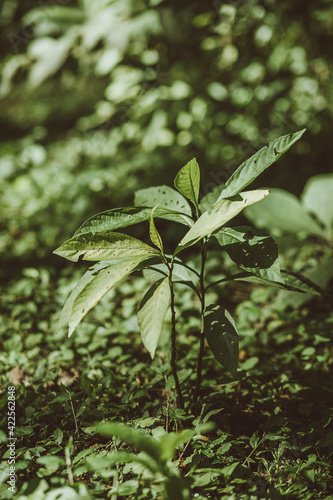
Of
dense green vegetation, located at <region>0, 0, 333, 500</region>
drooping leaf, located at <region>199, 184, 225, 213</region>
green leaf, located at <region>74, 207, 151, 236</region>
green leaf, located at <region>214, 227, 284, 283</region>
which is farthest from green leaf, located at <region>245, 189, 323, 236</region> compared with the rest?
green leaf, located at <region>74, 207, 151, 236</region>

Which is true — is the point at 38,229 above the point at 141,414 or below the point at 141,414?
above

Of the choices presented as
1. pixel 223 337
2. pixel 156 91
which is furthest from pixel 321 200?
pixel 223 337

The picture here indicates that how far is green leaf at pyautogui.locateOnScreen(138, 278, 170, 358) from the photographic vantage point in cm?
Answer: 100

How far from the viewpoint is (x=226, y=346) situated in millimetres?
1097

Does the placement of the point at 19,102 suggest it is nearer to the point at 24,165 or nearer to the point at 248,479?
the point at 24,165

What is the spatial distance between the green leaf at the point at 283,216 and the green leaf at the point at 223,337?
4.08 feet

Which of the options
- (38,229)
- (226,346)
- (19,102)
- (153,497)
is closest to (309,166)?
(38,229)

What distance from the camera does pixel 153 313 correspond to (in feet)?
3.44

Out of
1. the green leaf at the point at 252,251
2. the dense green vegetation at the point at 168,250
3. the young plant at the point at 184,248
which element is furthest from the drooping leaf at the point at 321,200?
the green leaf at the point at 252,251

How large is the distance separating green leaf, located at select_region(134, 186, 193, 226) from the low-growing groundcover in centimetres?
37

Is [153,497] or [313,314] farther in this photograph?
[313,314]

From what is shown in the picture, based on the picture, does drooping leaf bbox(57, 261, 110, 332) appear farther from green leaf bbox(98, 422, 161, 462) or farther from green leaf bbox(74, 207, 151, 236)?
green leaf bbox(98, 422, 161, 462)

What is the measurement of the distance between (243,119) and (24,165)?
93.5 inches

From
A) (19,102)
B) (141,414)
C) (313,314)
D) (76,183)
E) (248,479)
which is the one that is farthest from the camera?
(19,102)
